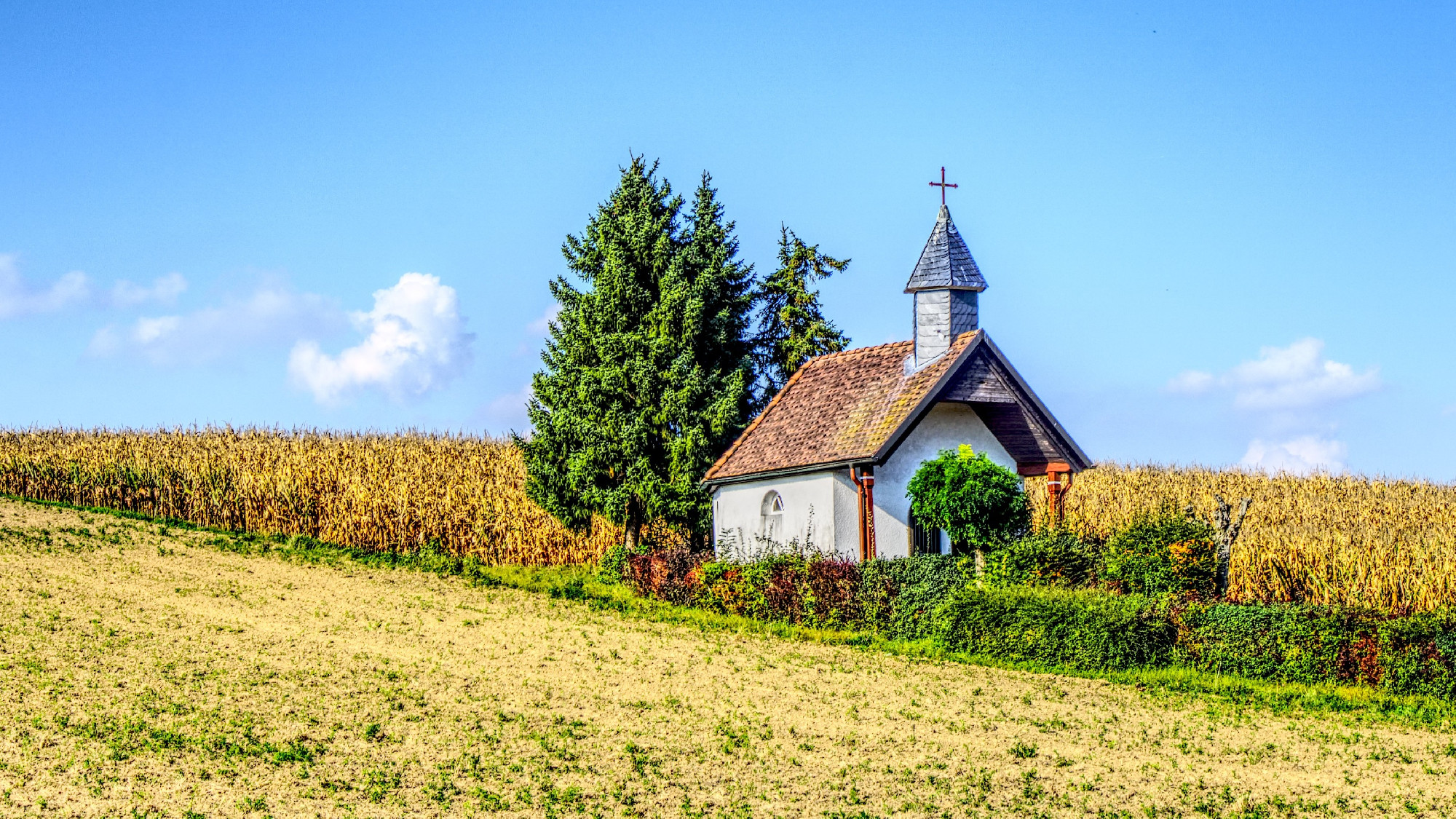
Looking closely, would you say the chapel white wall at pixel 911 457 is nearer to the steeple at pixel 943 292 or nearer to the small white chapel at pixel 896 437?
the small white chapel at pixel 896 437

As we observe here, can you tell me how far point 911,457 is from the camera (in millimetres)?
30141

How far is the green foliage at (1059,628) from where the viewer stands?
2331 cm

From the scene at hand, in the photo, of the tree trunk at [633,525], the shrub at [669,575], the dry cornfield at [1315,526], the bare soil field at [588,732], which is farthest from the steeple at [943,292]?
the tree trunk at [633,525]

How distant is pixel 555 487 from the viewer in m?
37.4

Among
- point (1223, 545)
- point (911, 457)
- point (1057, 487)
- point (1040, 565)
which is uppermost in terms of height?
point (911, 457)

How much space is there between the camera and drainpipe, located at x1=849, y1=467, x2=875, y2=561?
29172 millimetres

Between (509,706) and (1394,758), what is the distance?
12137 mm

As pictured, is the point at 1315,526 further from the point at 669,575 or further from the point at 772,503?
the point at 669,575

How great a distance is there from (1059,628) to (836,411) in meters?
9.76

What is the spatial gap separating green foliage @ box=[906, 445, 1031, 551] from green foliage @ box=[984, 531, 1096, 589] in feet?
1.53

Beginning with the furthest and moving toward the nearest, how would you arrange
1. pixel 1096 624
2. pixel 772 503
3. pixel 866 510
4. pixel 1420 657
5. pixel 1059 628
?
1. pixel 772 503
2. pixel 866 510
3. pixel 1059 628
4. pixel 1096 624
5. pixel 1420 657

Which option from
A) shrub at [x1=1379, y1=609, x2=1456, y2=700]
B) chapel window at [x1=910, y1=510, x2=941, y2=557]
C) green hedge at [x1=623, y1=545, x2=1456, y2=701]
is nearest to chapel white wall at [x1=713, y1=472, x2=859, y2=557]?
green hedge at [x1=623, y1=545, x2=1456, y2=701]

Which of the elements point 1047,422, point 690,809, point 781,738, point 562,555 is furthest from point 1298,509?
point 690,809

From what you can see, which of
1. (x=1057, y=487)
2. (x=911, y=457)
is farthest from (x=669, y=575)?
(x=1057, y=487)
